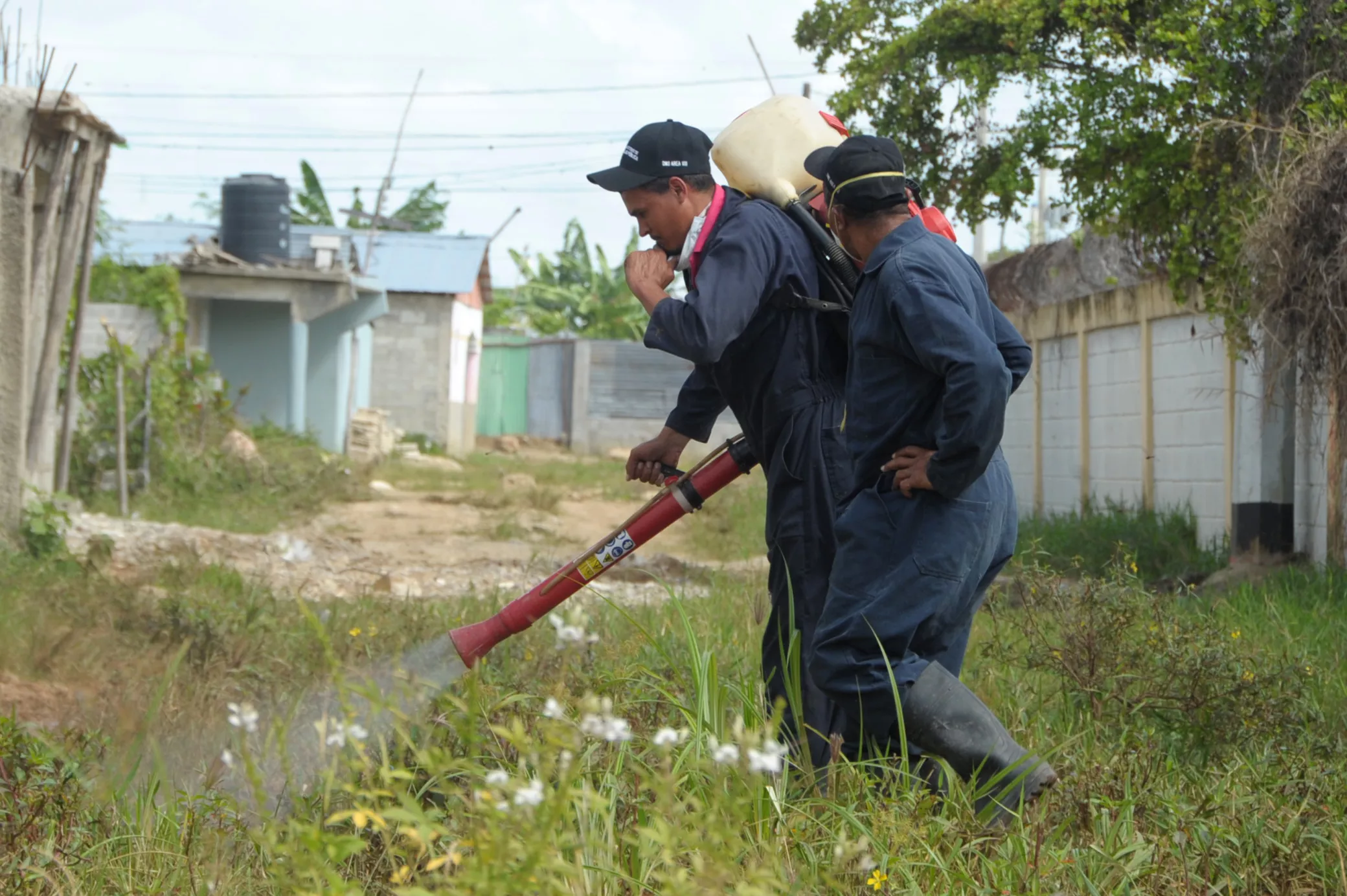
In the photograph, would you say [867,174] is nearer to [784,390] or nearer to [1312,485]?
[784,390]

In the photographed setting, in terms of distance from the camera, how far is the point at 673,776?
7.82ft

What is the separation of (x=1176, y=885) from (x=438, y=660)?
2.20m

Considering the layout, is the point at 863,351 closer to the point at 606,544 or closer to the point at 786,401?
the point at 786,401

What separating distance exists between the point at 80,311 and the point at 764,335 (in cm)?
738

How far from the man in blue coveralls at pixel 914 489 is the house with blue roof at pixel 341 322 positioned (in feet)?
40.4

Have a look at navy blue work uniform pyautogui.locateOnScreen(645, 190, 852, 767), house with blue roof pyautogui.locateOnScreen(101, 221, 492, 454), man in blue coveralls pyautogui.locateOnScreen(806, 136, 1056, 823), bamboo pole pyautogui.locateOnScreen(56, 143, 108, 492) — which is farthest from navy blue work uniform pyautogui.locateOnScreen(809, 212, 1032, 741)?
house with blue roof pyautogui.locateOnScreen(101, 221, 492, 454)

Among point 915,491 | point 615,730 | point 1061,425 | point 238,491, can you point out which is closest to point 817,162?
point 915,491

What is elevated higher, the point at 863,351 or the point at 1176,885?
the point at 863,351

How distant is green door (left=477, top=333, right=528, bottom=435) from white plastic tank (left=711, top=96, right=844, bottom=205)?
2687cm

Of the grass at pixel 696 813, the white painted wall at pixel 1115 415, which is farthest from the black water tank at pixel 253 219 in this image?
the grass at pixel 696 813

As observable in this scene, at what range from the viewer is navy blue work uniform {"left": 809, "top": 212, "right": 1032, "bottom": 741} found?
9.49ft

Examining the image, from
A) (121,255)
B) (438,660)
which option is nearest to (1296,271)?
(438,660)

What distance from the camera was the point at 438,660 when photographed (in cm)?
403

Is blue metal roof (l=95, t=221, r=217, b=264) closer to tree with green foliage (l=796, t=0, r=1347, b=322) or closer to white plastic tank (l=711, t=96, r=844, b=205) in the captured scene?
tree with green foliage (l=796, t=0, r=1347, b=322)
